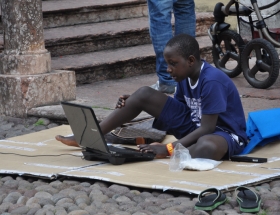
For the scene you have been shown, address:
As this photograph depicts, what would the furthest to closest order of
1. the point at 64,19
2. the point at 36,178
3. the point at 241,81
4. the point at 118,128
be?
the point at 64,19
the point at 241,81
the point at 118,128
the point at 36,178

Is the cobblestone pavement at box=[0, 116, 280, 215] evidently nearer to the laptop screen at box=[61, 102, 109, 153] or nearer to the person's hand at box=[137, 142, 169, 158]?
the laptop screen at box=[61, 102, 109, 153]

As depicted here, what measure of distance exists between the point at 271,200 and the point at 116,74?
3.72 meters

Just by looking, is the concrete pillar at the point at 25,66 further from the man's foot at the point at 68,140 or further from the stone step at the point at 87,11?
the stone step at the point at 87,11

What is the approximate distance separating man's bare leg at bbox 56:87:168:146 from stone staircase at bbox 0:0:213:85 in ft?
7.04

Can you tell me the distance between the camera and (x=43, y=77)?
5.62 meters

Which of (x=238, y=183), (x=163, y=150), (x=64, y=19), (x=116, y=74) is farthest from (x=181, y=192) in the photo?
(x=64, y=19)

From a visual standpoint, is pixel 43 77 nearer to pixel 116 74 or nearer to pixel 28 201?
pixel 116 74

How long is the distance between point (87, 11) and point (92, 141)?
3.78 metres

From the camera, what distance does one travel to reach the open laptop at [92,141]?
394 cm

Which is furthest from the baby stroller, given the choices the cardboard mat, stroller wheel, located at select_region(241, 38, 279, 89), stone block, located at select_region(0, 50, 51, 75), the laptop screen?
the laptop screen

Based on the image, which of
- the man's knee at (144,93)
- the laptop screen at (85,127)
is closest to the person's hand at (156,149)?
the laptop screen at (85,127)

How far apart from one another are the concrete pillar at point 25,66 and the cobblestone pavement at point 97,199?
1.77 m

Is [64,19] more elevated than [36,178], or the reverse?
[64,19]

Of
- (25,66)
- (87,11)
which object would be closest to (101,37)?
(87,11)
